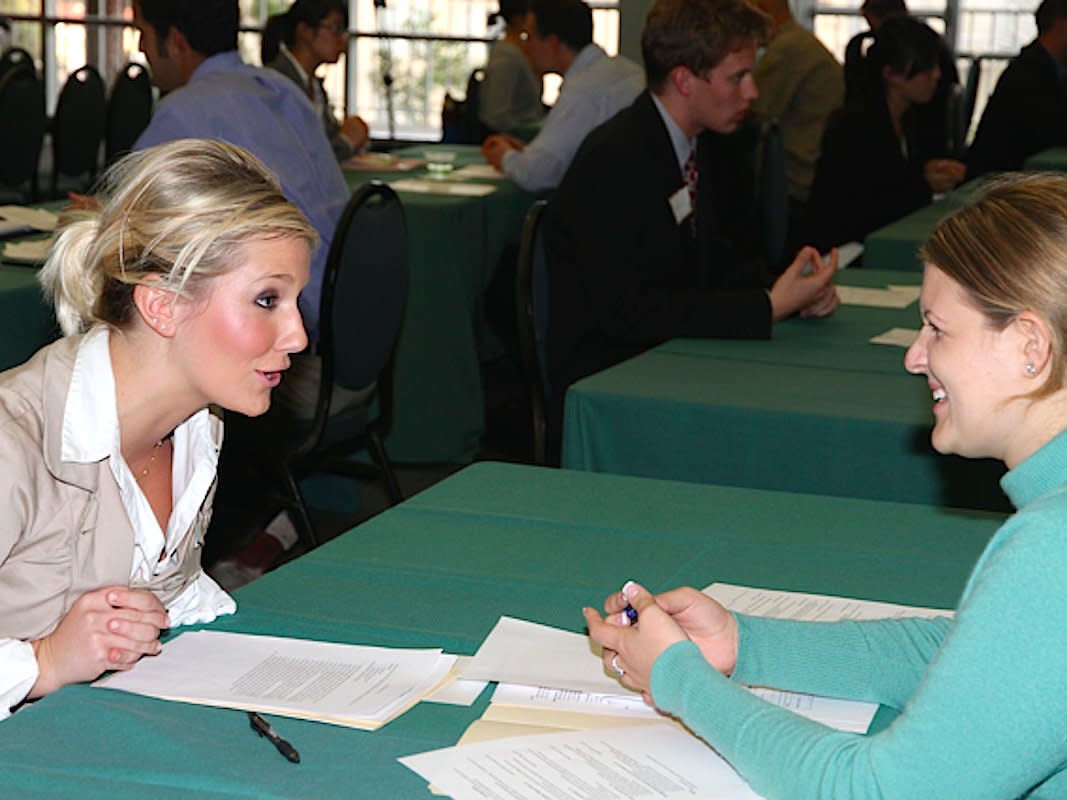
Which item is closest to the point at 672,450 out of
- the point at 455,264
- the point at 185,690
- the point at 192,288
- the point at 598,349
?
the point at 598,349

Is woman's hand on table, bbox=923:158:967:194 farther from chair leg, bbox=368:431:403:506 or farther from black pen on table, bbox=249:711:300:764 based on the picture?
black pen on table, bbox=249:711:300:764

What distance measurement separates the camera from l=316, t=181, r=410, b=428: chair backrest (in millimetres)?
3154

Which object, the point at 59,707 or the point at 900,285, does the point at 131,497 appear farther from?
the point at 900,285

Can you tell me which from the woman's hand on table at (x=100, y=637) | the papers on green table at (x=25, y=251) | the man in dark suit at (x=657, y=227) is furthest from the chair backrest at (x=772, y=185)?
the woman's hand on table at (x=100, y=637)

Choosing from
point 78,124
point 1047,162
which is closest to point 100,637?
point 1047,162

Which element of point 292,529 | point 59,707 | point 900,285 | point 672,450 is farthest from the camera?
point 900,285

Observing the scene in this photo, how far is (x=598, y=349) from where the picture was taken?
320cm

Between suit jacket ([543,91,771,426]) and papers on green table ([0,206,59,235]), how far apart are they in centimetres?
147

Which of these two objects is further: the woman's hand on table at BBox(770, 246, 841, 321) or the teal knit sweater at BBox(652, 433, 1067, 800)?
the woman's hand on table at BBox(770, 246, 841, 321)

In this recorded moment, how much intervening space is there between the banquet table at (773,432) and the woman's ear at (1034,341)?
122 centimetres

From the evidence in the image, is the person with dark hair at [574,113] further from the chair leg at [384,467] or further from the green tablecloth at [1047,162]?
the chair leg at [384,467]

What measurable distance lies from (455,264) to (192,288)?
3207 millimetres

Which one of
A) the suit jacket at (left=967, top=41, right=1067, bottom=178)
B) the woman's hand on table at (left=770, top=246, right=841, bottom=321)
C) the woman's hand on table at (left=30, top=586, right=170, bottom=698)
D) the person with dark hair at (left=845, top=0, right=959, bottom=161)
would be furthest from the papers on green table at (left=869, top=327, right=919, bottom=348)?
the suit jacket at (left=967, top=41, right=1067, bottom=178)

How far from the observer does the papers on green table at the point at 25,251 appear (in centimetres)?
359
